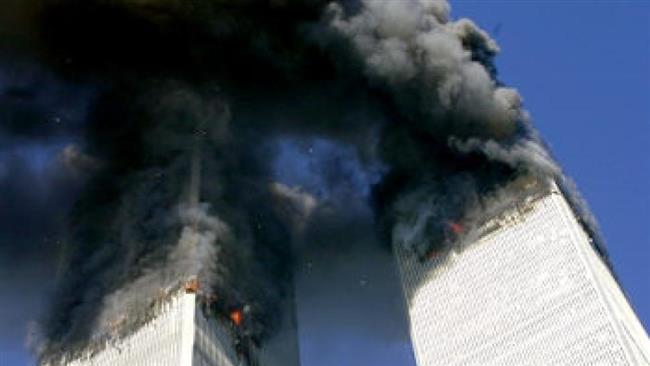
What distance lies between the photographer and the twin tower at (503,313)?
51.5 m

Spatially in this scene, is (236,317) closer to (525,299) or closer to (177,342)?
(177,342)

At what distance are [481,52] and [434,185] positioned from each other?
12.8 metres

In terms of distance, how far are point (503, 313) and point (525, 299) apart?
1.63m

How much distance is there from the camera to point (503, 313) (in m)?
56.0

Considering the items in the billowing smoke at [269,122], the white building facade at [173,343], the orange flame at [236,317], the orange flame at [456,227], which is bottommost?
the white building facade at [173,343]

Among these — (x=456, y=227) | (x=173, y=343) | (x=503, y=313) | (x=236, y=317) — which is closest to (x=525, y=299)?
(x=503, y=313)

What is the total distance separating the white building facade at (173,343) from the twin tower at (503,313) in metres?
0.07

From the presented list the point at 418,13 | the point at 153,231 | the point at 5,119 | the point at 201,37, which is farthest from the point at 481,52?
the point at 5,119

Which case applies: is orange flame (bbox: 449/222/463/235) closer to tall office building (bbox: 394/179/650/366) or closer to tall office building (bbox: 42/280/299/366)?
tall office building (bbox: 394/179/650/366)

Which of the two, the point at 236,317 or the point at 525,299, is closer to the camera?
the point at 525,299

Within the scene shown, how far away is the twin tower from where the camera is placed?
5147cm

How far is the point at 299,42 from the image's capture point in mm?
71438

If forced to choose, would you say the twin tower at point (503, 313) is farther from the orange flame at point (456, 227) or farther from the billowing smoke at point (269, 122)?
the billowing smoke at point (269, 122)

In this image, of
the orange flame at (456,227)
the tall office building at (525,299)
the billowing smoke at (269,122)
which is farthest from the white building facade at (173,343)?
the orange flame at (456,227)
